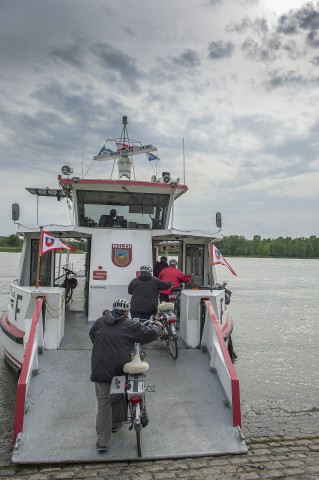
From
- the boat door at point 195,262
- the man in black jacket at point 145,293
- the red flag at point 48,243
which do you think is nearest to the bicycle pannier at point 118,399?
the man in black jacket at point 145,293

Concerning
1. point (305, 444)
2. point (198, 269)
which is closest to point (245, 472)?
point (305, 444)

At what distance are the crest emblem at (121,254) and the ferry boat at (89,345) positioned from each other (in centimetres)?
2

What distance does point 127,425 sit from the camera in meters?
5.43

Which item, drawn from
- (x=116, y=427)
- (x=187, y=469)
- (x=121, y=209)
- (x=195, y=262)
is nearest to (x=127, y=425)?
(x=116, y=427)

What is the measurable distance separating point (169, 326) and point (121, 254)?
2.60 metres

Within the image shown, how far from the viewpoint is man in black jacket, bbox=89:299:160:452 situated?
4.86m

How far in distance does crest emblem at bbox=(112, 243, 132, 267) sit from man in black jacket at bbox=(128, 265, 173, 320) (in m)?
1.90

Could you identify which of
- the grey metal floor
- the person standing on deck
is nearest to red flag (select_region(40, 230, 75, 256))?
the grey metal floor

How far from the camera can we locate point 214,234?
32.2ft

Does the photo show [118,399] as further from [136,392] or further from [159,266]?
[159,266]

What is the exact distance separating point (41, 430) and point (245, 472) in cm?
240

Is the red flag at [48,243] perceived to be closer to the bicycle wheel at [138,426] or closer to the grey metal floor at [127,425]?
the grey metal floor at [127,425]

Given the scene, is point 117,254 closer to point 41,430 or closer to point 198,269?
point 198,269

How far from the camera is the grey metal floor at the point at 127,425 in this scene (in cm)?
491
